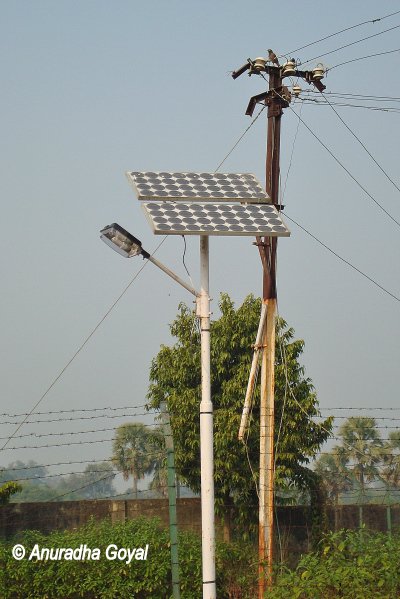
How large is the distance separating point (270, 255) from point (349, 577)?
5.84m

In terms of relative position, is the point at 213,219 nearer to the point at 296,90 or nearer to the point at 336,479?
the point at 296,90

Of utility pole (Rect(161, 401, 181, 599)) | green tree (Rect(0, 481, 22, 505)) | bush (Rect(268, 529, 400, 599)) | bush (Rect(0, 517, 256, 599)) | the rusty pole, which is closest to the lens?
utility pole (Rect(161, 401, 181, 599))

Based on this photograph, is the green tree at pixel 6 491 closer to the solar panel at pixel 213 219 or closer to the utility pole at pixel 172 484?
the utility pole at pixel 172 484

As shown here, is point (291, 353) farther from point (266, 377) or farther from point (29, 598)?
point (29, 598)

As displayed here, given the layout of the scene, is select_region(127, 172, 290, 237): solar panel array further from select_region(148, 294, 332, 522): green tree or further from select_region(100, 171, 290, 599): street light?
select_region(148, 294, 332, 522): green tree

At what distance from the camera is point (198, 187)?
1027 cm

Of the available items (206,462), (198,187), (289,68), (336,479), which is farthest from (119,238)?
(336,479)

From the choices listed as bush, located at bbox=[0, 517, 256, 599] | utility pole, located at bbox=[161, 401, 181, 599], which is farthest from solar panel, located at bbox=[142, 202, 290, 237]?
bush, located at bbox=[0, 517, 256, 599]

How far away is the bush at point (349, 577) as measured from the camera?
419 inches

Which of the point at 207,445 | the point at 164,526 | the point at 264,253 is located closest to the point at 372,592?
the point at 207,445

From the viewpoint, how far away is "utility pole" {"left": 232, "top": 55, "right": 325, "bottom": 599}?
13.5m

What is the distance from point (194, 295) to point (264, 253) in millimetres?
5898

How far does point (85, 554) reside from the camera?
12078mm

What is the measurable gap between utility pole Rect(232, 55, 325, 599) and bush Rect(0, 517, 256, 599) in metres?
1.22
